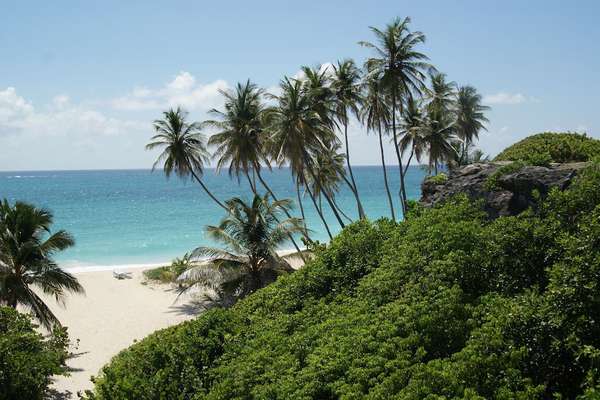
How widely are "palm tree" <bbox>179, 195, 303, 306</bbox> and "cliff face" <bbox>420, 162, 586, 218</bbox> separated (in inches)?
378

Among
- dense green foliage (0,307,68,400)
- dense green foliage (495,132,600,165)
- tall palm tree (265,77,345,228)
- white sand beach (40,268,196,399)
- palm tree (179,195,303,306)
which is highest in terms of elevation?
tall palm tree (265,77,345,228)

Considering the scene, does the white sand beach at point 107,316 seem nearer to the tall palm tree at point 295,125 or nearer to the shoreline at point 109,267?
the shoreline at point 109,267

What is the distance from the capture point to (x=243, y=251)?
22531 mm

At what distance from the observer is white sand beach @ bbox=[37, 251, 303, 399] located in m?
Answer: 18.3

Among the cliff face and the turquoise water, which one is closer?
the cliff face

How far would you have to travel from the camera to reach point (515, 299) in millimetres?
8977

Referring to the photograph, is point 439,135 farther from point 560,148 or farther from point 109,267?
point 109,267

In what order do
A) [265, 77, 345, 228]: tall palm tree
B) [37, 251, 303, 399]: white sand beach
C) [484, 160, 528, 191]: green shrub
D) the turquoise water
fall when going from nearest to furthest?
[484, 160, 528, 191]: green shrub → [37, 251, 303, 399]: white sand beach → [265, 77, 345, 228]: tall palm tree → the turquoise water

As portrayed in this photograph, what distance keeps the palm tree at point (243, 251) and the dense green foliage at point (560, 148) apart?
9.77 metres

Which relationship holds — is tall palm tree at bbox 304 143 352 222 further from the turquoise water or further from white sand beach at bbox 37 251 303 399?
white sand beach at bbox 37 251 303 399

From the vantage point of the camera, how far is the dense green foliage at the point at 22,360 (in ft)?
40.1

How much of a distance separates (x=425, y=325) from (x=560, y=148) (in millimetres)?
11465

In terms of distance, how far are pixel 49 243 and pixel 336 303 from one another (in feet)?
37.4

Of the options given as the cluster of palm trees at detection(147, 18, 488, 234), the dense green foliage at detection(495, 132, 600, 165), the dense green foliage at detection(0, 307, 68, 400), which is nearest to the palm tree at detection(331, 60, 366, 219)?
the cluster of palm trees at detection(147, 18, 488, 234)
